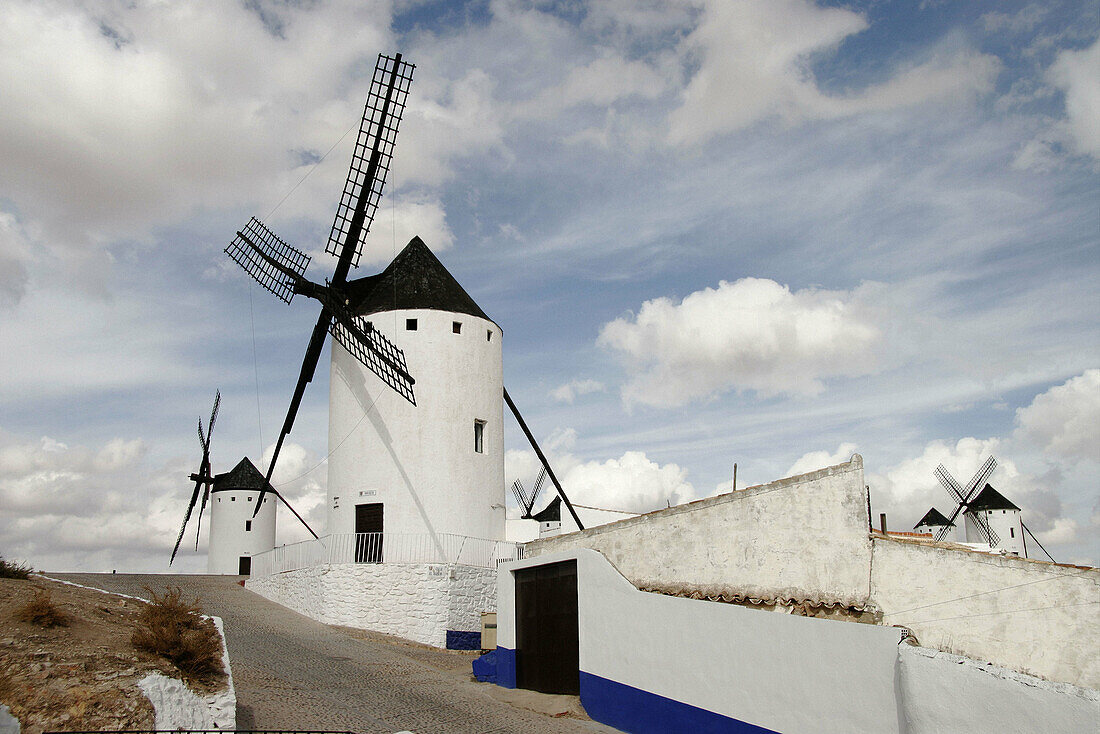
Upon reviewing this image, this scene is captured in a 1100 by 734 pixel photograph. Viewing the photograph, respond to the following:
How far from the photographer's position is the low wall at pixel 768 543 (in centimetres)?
1013

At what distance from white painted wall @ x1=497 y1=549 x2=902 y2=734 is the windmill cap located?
1071 cm

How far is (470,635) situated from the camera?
19125mm

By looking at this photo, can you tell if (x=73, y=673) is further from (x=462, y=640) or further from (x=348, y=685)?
(x=462, y=640)

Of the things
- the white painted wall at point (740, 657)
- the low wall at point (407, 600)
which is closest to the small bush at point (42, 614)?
the white painted wall at point (740, 657)

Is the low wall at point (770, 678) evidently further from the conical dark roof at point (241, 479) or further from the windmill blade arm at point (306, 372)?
the conical dark roof at point (241, 479)

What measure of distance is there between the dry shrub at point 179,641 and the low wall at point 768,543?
6.47 m

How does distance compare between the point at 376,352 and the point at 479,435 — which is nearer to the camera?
the point at 376,352

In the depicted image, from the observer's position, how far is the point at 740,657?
10.1 meters

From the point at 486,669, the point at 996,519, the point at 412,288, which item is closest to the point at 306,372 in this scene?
the point at 412,288

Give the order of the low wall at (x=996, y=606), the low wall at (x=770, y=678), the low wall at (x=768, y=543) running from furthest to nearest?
the low wall at (x=768, y=543)
the low wall at (x=996, y=606)
the low wall at (x=770, y=678)

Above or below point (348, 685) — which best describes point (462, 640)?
below

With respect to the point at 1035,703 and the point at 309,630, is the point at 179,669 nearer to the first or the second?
the point at 1035,703

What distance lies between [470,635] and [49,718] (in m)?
13.2

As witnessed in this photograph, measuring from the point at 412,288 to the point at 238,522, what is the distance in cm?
1946
